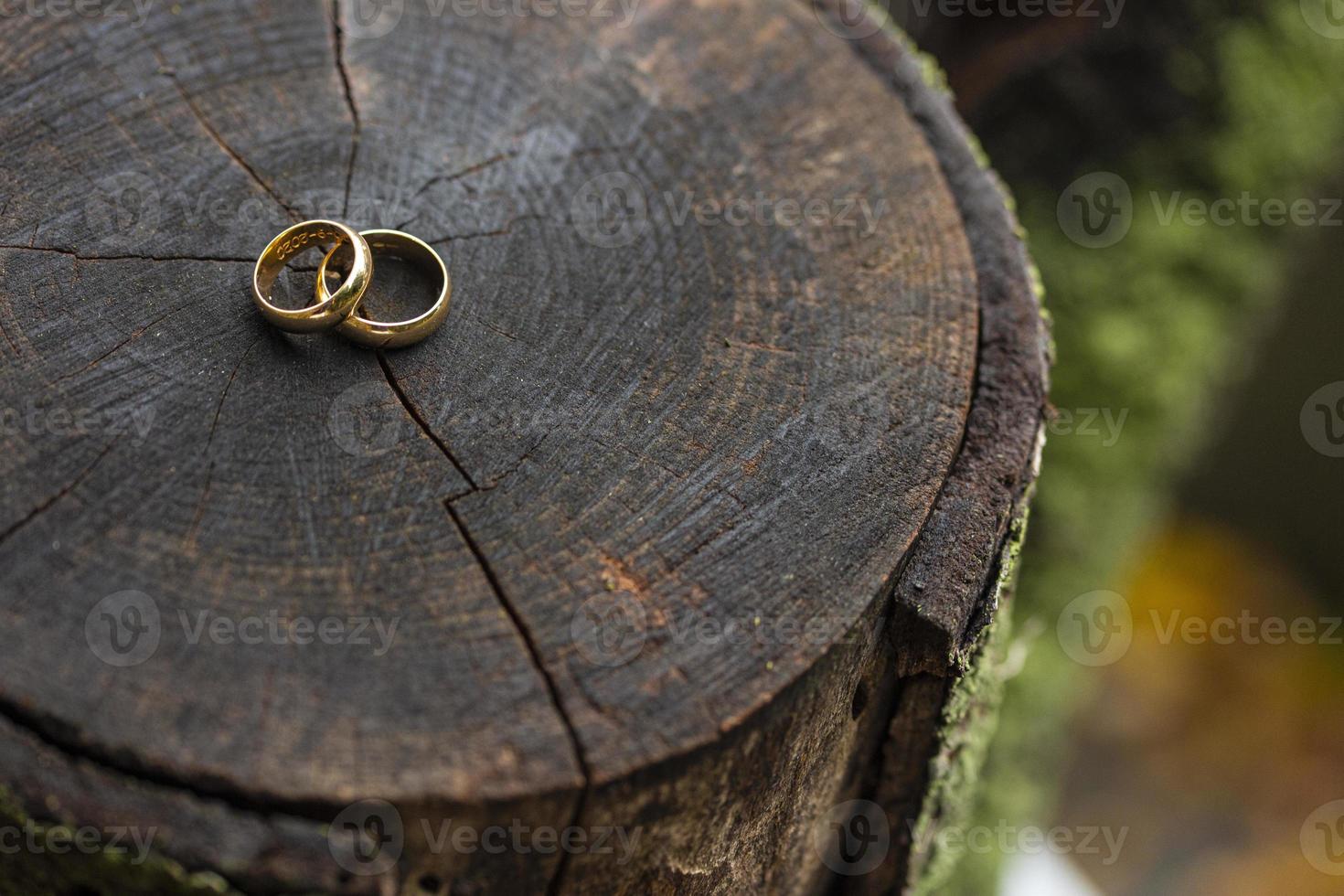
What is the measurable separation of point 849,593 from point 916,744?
60cm

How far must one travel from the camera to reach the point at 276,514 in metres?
1.67
